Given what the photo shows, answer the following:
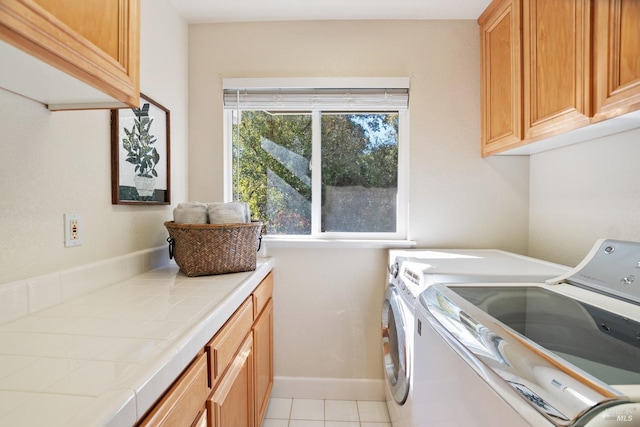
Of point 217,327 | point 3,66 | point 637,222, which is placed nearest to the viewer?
point 3,66

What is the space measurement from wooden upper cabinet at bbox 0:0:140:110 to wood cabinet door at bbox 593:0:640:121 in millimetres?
1512

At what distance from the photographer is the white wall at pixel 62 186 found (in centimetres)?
85

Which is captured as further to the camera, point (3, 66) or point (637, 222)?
point (637, 222)

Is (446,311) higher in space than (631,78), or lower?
lower

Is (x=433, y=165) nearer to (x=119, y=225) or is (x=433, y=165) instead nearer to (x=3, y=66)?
(x=119, y=225)

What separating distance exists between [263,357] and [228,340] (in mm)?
642

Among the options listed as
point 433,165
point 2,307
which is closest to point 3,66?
point 2,307

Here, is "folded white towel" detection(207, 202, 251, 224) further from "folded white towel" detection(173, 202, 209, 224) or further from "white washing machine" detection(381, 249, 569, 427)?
"white washing machine" detection(381, 249, 569, 427)

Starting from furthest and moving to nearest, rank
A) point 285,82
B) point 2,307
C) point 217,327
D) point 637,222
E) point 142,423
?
point 285,82 < point 637,222 < point 217,327 < point 2,307 < point 142,423

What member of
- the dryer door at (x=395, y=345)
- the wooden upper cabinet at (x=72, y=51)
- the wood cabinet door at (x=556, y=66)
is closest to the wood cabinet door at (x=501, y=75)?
the wood cabinet door at (x=556, y=66)

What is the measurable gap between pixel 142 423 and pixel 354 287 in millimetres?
1421

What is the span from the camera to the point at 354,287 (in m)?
1.86

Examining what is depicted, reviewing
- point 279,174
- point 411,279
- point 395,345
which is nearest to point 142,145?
point 279,174

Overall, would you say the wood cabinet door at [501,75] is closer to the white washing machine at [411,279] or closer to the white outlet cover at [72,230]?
the white washing machine at [411,279]
